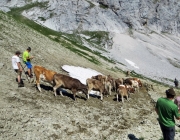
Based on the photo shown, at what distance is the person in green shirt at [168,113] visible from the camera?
36.2 ft

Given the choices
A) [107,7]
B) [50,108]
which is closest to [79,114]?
[50,108]

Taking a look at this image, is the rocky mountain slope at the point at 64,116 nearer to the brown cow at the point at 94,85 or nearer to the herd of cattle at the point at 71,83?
the herd of cattle at the point at 71,83

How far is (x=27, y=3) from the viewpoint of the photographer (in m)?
154

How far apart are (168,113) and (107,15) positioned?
514 feet

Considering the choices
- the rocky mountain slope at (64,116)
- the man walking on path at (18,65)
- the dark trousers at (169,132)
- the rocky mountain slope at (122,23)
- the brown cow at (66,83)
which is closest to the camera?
the dark trousers at (169,132)

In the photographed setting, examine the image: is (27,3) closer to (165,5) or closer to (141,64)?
(141,64)

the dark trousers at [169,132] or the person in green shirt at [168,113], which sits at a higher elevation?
the person in green shirt at [168,113]

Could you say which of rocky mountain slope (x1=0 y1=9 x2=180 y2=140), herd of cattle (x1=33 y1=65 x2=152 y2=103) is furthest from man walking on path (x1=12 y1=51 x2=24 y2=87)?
herd of cattle (x1=33 y1=65 x2=152 y2=103)

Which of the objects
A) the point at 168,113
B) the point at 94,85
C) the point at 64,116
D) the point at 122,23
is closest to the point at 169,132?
the point at 168,113

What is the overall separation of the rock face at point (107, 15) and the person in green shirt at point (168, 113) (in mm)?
134700

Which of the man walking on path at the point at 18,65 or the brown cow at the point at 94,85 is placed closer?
the man walking on path at the point at 18,65

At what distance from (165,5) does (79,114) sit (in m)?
182

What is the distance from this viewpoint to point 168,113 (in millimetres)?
11219

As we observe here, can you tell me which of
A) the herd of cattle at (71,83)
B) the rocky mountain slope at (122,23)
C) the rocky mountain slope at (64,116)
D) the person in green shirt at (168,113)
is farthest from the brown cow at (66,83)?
the rocky mountain slope at (122,23)
